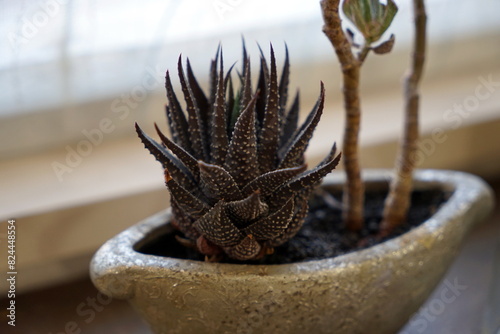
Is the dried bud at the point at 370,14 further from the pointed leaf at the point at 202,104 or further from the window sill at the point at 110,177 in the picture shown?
the window sill at the point at 110,177

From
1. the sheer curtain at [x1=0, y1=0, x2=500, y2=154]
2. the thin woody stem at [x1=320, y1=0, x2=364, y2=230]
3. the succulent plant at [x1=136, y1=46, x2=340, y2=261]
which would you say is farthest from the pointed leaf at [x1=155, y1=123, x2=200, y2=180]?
the sheer curtain at [x1=0, y1=0, x2=500, y2=154]

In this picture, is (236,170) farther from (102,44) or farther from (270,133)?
(102,44)

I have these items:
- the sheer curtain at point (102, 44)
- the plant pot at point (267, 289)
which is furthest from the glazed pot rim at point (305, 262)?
the sheer curtain at point (102, 44)

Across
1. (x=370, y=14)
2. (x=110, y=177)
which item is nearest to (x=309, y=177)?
(x=370, y=14)

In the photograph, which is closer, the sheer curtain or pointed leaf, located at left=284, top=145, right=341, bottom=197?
pointed leaf, located at left=284, top=145, right=341, bottom=197

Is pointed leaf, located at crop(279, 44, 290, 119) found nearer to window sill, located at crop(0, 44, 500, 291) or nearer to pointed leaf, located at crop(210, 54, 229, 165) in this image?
pointed leaf, located at crop(210, 54, 229, 165)

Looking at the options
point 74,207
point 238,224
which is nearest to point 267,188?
point 238,224
